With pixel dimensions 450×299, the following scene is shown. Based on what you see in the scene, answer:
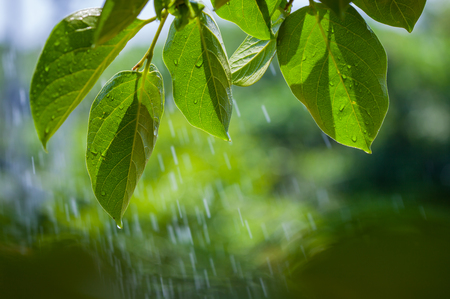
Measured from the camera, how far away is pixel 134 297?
2.28m

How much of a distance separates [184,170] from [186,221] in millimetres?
466

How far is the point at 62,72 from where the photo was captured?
14 cm

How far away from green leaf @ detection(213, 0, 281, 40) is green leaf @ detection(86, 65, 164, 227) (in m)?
0.05

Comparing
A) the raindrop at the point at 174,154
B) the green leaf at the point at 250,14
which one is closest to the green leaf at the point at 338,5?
the green leaf at the point at 250,14

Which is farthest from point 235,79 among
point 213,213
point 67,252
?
point 213,213

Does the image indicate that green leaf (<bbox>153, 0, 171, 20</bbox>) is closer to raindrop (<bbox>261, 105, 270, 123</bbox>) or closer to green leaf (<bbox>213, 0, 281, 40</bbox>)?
green leaf (<bbox>213, 0, 281, 40</bbox>)

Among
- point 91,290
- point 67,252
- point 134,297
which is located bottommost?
point 134,297

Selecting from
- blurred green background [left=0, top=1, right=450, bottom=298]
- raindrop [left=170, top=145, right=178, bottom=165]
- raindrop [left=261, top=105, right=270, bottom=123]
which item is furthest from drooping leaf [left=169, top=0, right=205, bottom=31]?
raindrop [left=261, top=105, right=270, bottom=123]

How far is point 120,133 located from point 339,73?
0.13 meters

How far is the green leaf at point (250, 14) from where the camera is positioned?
0.56ft

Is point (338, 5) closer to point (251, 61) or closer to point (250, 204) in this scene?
point (251, 61)

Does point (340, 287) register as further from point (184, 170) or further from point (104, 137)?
point (104, 137)

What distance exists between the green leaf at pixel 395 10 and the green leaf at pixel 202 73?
84mm

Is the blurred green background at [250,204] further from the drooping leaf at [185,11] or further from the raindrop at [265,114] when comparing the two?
the drooping leaf at [185,11]
